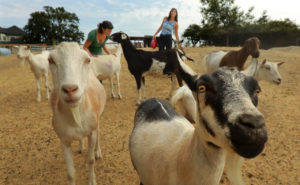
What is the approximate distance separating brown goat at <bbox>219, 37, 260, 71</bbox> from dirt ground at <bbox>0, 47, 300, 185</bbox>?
5.84 feet

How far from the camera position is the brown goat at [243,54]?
5.34 metres

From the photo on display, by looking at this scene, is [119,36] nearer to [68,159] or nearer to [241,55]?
[241,55]

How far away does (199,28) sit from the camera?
113 feet

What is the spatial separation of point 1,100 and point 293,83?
46.2 ft

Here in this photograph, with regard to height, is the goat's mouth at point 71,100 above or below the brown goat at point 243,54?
below

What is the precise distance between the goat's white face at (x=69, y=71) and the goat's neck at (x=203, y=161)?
130cm

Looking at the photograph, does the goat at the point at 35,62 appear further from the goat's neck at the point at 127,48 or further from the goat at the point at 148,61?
the goat's neck at the point at 127,48

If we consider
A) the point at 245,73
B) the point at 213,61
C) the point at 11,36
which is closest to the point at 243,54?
the point at 213,61

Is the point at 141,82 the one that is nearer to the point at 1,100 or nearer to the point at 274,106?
the point at 274,106

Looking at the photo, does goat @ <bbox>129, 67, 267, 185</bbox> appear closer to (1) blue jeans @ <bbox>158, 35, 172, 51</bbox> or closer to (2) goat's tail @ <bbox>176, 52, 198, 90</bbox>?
(2) goat's tail @ <bbox>176, 52, 198, 90</bbox>

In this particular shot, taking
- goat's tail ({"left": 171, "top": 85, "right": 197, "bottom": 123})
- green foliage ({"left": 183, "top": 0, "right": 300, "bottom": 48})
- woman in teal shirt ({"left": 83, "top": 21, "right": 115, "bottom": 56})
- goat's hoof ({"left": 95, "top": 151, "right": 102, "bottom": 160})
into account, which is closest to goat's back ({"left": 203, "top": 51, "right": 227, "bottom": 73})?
goat's tail ({"left": 171, "top": 85, "right": 197, "bottom": 123})

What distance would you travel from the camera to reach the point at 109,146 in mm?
3994

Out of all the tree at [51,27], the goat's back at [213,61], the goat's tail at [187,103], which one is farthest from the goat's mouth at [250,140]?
the tree at [51,27]

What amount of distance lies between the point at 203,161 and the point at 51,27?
6469 centimetres
